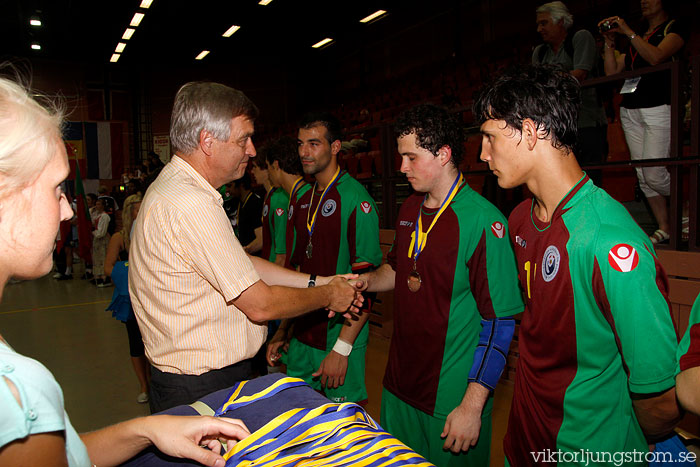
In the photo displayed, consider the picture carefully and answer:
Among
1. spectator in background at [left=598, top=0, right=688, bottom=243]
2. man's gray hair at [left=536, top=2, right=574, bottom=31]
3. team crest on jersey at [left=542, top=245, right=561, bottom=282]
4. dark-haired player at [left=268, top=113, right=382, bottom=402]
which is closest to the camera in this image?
team crest on jersey at [left=542, top=245, right=561, bottom=282]

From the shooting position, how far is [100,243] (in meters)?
10.4

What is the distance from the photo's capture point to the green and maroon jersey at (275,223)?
426 centimetres

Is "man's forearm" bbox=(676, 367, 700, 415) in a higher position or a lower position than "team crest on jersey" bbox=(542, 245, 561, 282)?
lower

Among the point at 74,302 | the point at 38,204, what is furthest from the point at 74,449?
the point at 74,302

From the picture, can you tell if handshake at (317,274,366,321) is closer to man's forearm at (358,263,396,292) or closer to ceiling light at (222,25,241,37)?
man's forearm at (358,263,396,292)

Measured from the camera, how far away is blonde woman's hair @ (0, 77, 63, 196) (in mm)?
707

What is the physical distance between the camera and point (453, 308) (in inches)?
79.6

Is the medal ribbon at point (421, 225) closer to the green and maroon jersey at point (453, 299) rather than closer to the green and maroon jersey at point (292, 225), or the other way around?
the green and maroon jersey at point (453, 299)

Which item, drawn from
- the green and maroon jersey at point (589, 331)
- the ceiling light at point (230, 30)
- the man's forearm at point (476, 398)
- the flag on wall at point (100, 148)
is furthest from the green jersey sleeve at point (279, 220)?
the flag on wall at point (100, 148)

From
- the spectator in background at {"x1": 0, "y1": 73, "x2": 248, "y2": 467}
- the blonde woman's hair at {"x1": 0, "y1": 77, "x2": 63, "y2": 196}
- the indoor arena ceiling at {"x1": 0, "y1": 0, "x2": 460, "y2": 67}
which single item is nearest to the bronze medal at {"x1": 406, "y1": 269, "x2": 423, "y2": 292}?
the spectator in background at {"x1": 0, "y1": 73, "x2": 248, "y2": 467}

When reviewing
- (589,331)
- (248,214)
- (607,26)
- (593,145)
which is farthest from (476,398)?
(248,214)

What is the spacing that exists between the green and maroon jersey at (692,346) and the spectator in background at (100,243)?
A: 36.7 ft

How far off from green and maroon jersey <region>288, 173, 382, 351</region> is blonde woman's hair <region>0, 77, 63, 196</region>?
2239mm

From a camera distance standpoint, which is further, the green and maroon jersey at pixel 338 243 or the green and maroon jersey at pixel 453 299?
the green and maroon jersey at pixel 338 243
